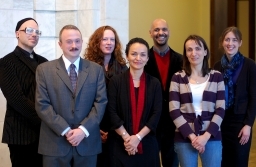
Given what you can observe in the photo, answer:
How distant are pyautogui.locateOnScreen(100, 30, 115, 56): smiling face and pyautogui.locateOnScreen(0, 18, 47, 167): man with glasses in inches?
20.5

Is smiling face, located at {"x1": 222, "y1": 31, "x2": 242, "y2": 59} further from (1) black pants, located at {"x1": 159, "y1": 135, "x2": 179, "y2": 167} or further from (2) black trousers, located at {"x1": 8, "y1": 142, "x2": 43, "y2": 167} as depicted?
(2) black trousers, located at {"x1": 8, "y1": 142, "x2": 43, "y2": 167}

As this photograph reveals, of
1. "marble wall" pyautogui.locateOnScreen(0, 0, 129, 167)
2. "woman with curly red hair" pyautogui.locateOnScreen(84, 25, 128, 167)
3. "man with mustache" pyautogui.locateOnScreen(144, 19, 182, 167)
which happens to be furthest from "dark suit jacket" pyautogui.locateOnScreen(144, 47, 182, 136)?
"marble wall" pyautogui.locateOnScreen(0, 0, 129, 167)

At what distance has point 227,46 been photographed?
346 cm

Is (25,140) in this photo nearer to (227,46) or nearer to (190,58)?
(190,58)

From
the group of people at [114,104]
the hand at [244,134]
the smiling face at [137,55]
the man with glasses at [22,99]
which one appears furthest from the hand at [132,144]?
the hand at [244,134]

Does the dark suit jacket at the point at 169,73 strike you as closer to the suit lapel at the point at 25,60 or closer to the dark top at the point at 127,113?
the dark top at the point at 127,113

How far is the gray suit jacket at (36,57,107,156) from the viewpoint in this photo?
9.28 feet

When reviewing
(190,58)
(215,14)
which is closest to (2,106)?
(190,58)

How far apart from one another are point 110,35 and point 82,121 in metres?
0.87

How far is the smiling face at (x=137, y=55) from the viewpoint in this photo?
3121mm

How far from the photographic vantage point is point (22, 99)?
3.03 meters

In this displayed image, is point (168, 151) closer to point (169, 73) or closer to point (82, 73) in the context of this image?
point (169, 73)

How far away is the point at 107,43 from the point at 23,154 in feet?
3.47

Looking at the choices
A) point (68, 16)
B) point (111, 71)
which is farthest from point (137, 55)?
point (68, 16)
